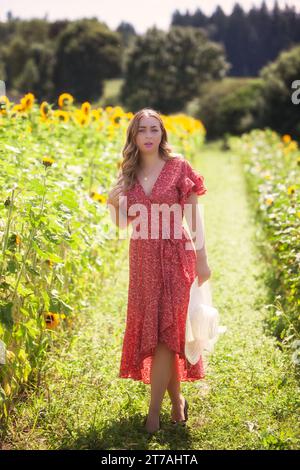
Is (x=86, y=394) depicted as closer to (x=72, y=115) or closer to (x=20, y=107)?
A: (x=20, y=107)

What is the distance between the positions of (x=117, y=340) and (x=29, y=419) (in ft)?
4.16

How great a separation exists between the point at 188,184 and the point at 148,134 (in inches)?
12.7

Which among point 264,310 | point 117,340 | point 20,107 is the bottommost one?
point 117,340

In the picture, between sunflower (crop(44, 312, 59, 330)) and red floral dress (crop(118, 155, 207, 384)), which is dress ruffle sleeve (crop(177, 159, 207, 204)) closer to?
red floral dress (crop(118, 155, 207, 384))

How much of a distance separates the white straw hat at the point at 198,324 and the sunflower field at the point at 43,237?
23.6 inches

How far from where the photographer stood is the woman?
311 centimetres

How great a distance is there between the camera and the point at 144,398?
3.58m

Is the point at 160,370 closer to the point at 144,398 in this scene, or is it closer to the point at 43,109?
the point at 144,398

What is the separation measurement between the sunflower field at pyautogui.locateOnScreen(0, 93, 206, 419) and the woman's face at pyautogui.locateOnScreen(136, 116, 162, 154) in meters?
0.45

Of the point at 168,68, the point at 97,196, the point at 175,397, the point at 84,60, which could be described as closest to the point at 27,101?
the point at 97,196

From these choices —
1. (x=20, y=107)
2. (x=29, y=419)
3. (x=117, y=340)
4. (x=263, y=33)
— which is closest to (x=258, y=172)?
(x=20, y=107)

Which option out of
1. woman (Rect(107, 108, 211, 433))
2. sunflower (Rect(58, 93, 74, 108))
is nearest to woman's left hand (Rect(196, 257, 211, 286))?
woman (Rect(107, 108, 211, 433))

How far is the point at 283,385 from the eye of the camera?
3.50 meters

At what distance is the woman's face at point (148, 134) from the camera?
3199 millimetres
